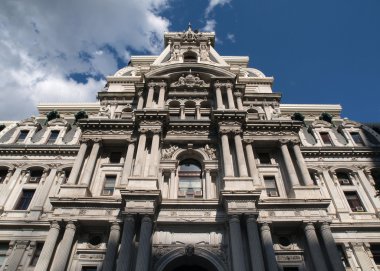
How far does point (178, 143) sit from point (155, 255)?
9407 millimetres

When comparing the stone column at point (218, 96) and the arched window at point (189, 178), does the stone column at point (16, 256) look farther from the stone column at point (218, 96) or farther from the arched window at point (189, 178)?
the stone column at point (218, 96)

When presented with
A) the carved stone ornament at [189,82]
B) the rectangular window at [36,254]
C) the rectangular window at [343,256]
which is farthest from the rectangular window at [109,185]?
the rectangular window at [343,256]

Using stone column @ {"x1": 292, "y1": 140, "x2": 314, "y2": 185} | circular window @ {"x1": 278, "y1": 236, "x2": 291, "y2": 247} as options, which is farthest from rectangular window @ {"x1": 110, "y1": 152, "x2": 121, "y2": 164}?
stone column @ {"x1": 292, "y1": 140, "x2": 314, "y2": 185}

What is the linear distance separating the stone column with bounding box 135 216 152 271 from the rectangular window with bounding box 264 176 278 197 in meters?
9.41

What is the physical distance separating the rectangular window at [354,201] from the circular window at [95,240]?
18982mm

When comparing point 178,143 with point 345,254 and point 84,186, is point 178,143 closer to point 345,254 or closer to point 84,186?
point 84,186

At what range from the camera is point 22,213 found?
2444cm

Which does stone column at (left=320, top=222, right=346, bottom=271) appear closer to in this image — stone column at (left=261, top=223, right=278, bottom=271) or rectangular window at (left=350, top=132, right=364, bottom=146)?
stone column at (left=261, top=223, right=278, bottom=271)

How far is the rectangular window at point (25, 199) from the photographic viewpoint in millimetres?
25300

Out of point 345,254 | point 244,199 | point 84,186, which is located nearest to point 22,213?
point 84,186

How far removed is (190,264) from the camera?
2052 centimetres

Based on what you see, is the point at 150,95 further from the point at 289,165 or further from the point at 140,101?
the point at 289,165

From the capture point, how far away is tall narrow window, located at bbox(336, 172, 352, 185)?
27.6 m

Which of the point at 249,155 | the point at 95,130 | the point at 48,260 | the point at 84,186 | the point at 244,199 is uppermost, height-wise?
the point at 95,130
